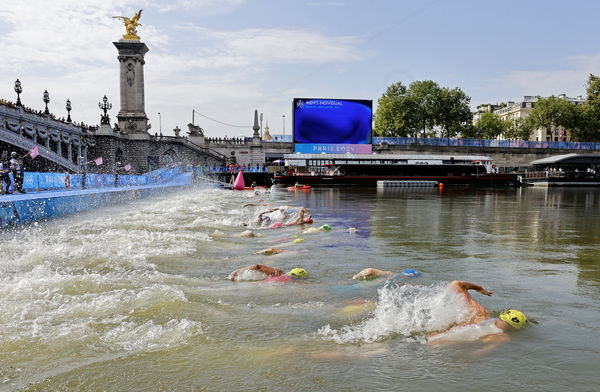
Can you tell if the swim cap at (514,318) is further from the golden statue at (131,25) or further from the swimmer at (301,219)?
the golden statue at (131,25)

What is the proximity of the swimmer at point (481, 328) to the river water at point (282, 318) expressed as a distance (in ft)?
0.39

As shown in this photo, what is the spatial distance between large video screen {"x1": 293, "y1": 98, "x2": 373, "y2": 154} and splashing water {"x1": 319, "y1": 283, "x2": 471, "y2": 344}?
2341 inches

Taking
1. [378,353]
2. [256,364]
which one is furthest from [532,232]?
[256,364]

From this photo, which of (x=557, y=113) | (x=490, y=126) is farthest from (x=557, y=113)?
(x=490, y=126)

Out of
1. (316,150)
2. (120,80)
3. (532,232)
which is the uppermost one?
(120,80)

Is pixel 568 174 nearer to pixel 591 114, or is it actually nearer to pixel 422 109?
pixel 422 109

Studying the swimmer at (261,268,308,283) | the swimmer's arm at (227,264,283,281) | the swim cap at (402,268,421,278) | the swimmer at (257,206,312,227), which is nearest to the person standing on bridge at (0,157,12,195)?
the swimmer at (257,206,312,227)

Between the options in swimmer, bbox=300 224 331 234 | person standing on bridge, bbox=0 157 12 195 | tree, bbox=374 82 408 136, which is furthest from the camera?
tree, bbox=374 82 408 136

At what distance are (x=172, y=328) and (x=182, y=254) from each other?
499 centimetres

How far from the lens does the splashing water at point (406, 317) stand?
5.15m

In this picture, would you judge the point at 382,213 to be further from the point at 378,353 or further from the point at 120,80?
the point at 120,80

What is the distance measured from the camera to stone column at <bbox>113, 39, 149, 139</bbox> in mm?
65062

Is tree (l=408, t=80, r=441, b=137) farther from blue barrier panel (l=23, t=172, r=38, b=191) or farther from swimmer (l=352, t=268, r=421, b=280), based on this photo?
swimmer (l=352, t=268, r=421, b=280)

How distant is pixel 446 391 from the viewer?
152 inches
